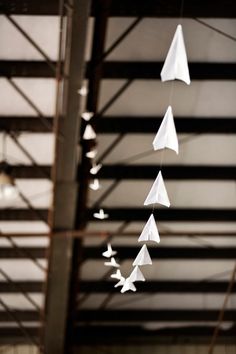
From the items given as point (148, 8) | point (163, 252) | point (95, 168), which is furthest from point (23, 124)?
point (163, 252)

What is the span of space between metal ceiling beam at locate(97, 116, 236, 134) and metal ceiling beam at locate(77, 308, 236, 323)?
4121mm

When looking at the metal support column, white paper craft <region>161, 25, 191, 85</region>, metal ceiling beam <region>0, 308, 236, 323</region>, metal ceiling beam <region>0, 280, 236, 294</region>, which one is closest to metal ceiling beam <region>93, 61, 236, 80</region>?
the metal support column

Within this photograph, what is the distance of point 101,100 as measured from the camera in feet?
24.5

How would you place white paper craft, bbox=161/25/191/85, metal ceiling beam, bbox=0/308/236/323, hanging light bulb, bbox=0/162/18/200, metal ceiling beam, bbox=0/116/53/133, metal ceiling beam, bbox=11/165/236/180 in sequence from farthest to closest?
metal ceiling beam, bbox=0/308/236/323
metal ceiling beam, bbox=11/165/236/180
metal ceiling beam, bbox=0/116/53/133
hanging light bulb, bbox=0/162/18/200
white paper craft, bbox=161/25/191/85

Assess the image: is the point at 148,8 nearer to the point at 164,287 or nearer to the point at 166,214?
the point at 166,214

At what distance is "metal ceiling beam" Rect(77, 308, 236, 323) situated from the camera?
11.0 metres

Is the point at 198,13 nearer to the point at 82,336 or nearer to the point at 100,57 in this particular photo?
the point at 100,57

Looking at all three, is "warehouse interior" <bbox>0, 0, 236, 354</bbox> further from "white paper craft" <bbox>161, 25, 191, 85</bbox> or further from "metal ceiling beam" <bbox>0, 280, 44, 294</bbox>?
"white paper craft" <bbox>161, 25, 191, 85</bbox>

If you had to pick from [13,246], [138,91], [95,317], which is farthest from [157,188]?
[95,317]

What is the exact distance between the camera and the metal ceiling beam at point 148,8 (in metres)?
6.61

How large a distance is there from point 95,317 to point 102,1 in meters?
5.91

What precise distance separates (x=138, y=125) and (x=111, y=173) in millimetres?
804

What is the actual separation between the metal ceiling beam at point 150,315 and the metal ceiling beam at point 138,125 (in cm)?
412

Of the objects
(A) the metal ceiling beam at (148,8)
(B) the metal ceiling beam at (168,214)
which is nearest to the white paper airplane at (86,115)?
(A) the metal ceiling beam at (148,8)
